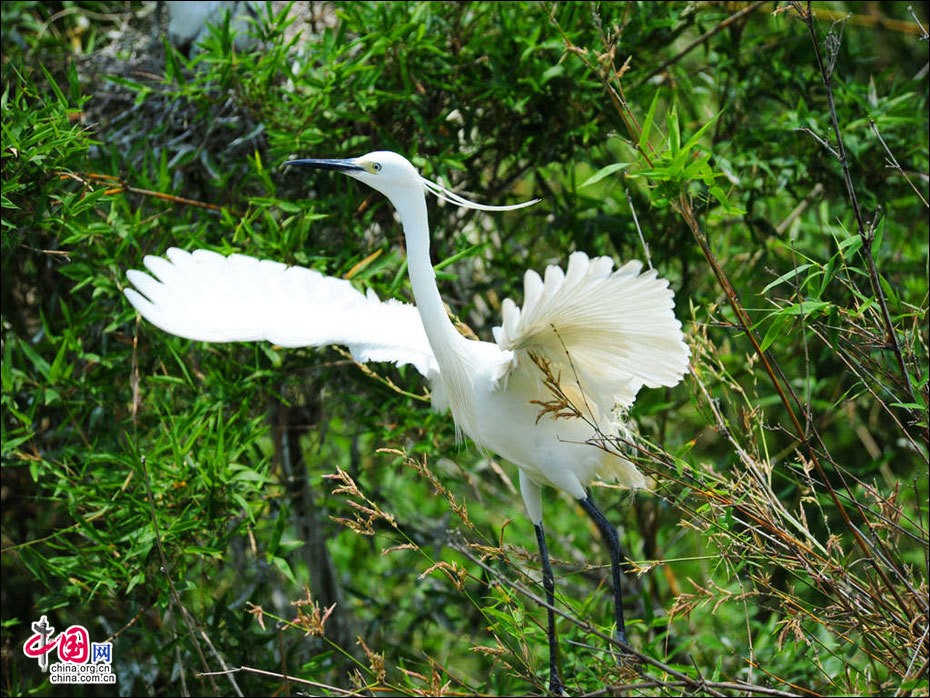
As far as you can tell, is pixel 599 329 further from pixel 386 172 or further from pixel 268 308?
pixel 268 308

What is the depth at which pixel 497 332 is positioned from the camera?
1.92 meters

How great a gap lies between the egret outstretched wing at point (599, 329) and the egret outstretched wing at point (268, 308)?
0.30 m

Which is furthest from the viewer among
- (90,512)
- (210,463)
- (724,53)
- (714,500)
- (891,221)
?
(891,221)

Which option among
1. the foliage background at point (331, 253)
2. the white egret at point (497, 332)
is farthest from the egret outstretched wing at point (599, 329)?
the foliage background at point (331, 253)

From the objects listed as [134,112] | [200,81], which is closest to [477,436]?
[200,81]

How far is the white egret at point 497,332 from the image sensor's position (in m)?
1.64

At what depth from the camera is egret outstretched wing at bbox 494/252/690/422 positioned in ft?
5.02

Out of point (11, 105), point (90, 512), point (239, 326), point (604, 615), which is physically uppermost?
point (11, 105)

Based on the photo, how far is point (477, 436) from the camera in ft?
6.57

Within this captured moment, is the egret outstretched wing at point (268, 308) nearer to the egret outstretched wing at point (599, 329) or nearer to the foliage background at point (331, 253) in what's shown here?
the foliage background at point (331, 253)

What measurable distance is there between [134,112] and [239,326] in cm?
93

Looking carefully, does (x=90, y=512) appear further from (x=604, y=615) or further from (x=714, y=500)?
(x=714, y=500)

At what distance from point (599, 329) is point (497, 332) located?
0.25 m

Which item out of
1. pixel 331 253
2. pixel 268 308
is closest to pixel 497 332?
pixel 268 308
